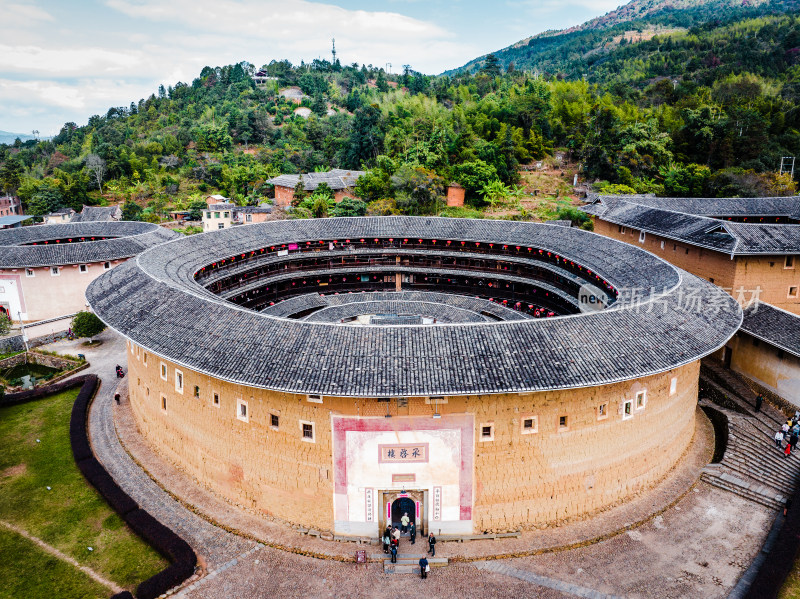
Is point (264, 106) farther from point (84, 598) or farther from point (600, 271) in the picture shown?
point (84, 598)

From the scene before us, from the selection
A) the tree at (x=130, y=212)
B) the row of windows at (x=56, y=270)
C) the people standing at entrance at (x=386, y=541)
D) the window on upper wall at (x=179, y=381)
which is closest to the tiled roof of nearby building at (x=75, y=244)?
the row of windows at (x=56, y=270)

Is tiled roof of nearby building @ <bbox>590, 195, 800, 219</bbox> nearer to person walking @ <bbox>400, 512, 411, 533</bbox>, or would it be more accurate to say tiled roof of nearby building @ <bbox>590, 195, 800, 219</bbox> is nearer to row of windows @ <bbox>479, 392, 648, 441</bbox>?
row of windows @ <bbox>479, 392, 648, 441</bbox>

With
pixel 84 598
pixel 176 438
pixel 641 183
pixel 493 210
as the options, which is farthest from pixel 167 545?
pixel 641 183

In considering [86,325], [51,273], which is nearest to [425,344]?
[86,325]

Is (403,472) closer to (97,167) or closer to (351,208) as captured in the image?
(351,208)

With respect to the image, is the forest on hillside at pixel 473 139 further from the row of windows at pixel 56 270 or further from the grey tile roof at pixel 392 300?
the row of windows at pixel 56 270
